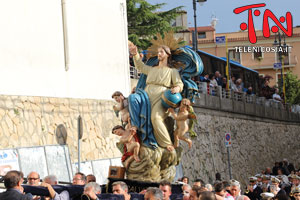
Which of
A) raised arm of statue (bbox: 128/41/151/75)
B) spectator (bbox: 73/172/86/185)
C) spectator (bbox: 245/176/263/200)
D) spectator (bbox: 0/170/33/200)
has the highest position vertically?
raised arm of statue (bbox: 128/41/151/75)

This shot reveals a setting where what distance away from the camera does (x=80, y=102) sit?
1948 cm

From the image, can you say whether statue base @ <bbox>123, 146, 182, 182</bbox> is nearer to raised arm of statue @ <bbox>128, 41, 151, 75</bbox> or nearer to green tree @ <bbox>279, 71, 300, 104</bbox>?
raised arm of statue @ <bbox>128, 41, 151, 75</bbox>

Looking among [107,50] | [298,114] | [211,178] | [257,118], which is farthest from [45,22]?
[298,114]

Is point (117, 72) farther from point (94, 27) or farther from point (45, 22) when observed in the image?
point (45, 22)

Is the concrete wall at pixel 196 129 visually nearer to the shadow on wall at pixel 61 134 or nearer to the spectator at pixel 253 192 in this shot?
the shadow on wall at pixel 61 134

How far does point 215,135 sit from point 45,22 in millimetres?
11245

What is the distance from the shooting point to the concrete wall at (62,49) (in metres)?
17.0

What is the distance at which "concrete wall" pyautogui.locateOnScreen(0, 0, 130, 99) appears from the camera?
55.8 ft

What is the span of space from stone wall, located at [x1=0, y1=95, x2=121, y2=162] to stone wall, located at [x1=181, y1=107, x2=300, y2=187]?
4.32 meters

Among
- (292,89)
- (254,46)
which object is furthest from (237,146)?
(254,46)

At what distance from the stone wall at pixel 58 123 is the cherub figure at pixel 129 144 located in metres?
3.95

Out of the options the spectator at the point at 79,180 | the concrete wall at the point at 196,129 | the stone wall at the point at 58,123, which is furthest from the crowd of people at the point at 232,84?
the spectator at the point at 79,180

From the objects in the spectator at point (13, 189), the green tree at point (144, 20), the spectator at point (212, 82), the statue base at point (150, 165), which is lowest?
the statue base at point (150, 165)

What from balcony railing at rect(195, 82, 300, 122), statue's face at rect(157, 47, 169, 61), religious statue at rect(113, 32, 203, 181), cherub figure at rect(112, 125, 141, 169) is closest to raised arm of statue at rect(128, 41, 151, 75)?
religious statue at rect(113, 32, 203, 181)
